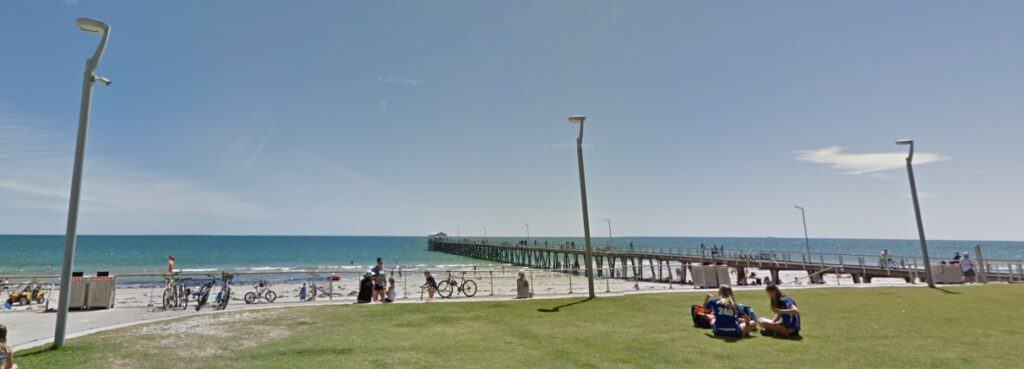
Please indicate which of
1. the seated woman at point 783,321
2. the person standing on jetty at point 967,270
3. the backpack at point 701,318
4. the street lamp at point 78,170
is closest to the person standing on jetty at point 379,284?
the street lamp at point 78,170

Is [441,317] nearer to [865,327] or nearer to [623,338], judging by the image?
[623,338]

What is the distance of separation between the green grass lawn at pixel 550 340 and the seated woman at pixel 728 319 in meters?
0.25

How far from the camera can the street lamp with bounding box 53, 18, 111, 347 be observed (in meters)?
8.05

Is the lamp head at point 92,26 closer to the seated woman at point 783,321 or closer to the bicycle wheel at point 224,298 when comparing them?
the bicycle wheel at point 224,298

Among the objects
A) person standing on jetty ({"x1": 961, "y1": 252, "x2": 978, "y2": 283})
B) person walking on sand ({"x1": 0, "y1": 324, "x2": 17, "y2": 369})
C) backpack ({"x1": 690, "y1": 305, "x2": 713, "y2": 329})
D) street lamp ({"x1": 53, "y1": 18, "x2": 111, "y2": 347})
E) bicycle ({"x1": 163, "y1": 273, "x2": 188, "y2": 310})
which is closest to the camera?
person walking on sand ({"x1": 0, "y1": 324, "x2": 17, "y2": 369})

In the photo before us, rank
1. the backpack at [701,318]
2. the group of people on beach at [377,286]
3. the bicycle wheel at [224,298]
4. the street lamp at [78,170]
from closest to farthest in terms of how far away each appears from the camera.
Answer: the street lamp at [78,170], the backpack at [701,318], the bicycle wheel at [224,298], the group of people on beach at [377,286]

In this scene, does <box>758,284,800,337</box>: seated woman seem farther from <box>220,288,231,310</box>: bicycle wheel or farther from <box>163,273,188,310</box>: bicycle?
<box>163,273,188,310</box>: bicycle

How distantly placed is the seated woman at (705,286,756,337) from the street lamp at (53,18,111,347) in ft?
36.3

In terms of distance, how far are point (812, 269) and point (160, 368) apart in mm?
37475

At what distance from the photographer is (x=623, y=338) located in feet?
28.0

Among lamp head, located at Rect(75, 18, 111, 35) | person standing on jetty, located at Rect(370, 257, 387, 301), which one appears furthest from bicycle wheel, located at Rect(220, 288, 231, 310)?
lamp head, located at Rect(75, 18, 111, 35)

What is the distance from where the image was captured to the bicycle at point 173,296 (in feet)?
45.0

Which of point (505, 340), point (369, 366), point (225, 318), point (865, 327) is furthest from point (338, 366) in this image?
point (865, 327)

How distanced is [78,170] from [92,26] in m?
2.55
